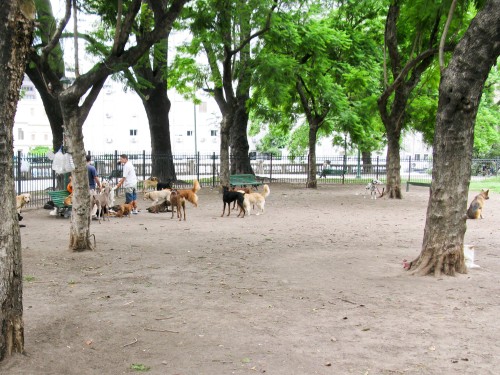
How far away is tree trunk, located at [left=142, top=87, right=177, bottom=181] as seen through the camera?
→ 26875 mm

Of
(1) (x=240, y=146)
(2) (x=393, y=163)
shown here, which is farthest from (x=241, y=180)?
(2) (x=393, y=163)

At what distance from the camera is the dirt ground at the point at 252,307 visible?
16.5ft

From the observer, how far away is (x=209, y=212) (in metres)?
17.8

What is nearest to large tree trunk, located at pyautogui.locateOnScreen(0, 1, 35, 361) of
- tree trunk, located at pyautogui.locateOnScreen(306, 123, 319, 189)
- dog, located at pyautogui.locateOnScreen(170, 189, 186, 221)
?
dog, located at pyautogui.locateOnScreen(170, 189, 186, 221)

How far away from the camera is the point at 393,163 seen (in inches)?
846

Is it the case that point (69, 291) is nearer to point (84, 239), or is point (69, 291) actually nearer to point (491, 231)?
point (84, 239)

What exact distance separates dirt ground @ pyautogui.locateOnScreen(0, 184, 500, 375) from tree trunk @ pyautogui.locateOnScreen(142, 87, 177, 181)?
14.2 m

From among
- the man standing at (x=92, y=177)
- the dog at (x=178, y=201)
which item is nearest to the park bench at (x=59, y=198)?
the man standing at (x=92, y=177)

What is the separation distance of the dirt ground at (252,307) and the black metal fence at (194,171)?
8.07m

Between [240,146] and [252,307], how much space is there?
24.5 m

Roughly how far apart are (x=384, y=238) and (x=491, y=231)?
313 cm

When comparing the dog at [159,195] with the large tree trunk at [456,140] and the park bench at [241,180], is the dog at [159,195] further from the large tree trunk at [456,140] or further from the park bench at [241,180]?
the large tree trunk at [456,140]

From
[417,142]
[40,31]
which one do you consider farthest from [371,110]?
[417,142]

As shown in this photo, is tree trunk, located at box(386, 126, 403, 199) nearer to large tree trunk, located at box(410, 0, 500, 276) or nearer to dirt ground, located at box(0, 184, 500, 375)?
dirt ground, located at box(0, 184, 500, 375)
